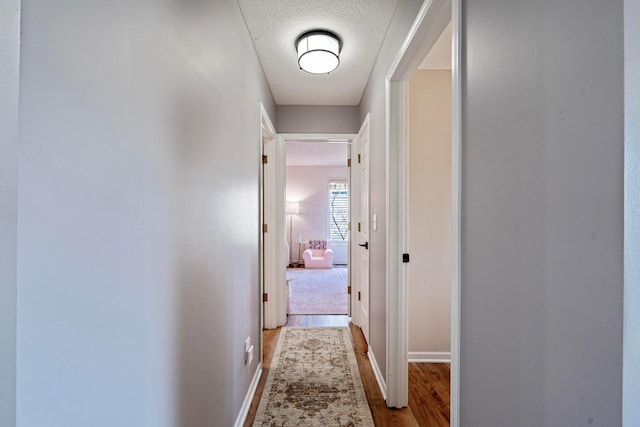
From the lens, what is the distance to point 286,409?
6.58ft

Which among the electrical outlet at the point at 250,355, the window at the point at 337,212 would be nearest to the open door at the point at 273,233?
the electrical outlet at the point at 250,355

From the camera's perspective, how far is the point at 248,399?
205 centimetres

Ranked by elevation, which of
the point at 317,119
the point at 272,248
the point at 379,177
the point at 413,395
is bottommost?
the point at 413,395

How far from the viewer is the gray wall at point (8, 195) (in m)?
0.41

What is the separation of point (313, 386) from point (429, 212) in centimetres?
163

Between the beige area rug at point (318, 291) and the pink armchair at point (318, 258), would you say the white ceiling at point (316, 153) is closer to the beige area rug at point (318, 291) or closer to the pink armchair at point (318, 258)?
the pink armchair at point (318, 258)

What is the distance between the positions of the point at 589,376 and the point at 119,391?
3.22 ft

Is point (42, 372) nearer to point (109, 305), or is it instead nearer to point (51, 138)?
point (109, 305)

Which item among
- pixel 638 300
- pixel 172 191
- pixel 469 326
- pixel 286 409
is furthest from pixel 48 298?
pixel 286 409

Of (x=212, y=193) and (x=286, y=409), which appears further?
(x=286, y=409)

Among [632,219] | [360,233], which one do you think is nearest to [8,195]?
[632,219]

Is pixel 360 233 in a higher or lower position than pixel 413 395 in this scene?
higher

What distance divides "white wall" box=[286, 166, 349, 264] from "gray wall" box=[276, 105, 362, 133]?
14.0 ft

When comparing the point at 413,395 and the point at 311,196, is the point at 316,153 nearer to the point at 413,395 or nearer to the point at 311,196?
the point at 311,196
